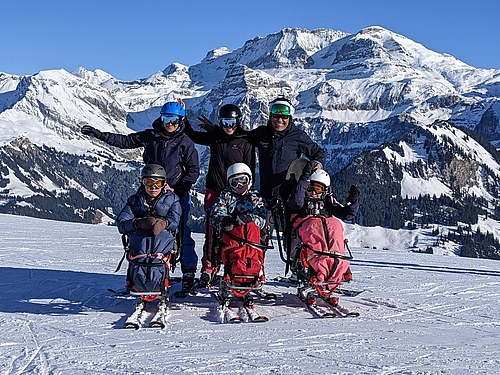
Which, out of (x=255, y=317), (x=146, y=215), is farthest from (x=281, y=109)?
(x=255, y=317)

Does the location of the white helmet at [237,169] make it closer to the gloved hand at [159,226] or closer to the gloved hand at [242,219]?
the gloved hand at [242,219]

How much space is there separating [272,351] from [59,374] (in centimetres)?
174

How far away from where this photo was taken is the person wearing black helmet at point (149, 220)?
6.38 meters

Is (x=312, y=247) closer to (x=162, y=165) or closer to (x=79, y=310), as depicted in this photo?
(x=162, y=165)

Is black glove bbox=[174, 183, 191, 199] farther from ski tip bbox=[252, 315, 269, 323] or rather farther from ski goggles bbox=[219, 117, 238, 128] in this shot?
ski tip bbox=[252, 315, 269, 323]

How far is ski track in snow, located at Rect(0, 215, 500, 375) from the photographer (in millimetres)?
4566

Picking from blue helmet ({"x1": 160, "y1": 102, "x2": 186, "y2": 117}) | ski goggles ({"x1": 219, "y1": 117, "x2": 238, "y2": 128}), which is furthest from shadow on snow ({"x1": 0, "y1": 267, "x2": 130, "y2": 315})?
ski goggles ({"x1": 219, "y1": 117, "x2": 238, "y2": 128})

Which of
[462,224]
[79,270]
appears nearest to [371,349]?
[79,270]

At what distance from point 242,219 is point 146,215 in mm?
1122

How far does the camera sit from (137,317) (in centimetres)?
613

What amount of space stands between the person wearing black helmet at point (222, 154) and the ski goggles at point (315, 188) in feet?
2.85

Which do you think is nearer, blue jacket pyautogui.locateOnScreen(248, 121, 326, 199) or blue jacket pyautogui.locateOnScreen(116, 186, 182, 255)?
blue jacket pyautogui.locateOnScreen(116, 186, 182, 255)

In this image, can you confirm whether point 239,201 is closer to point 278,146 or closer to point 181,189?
point 181,189

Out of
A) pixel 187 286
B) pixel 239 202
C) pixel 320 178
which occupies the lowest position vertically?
pixel 187 286
